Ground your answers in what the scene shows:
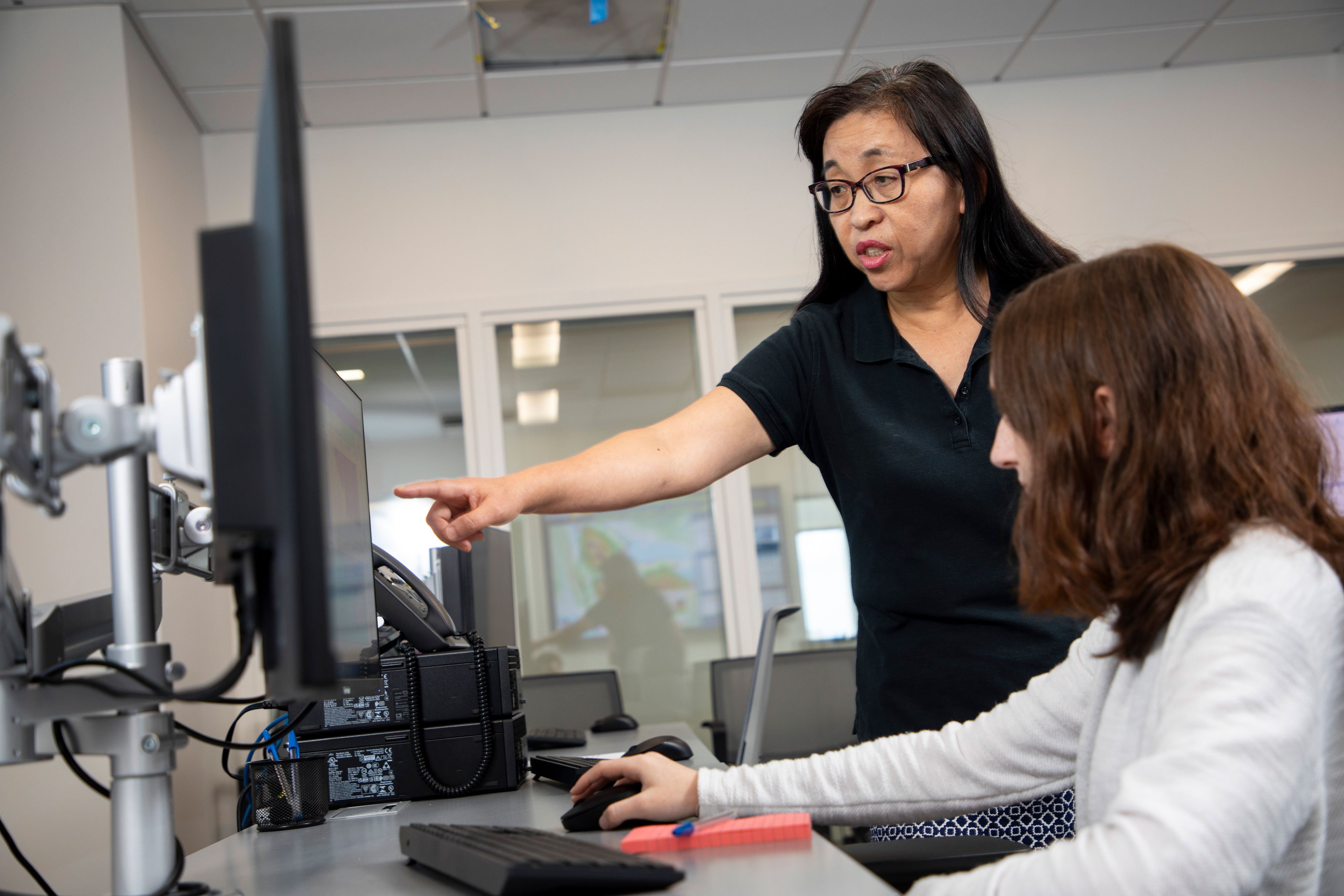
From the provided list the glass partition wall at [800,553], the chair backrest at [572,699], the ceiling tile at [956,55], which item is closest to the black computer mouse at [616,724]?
the chair backrest at [572,699]

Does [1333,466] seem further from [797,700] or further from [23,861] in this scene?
[797,700]

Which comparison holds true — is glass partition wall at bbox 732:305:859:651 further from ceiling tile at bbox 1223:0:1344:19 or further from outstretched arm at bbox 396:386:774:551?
outstretched arm at bbox 396:386:774:551

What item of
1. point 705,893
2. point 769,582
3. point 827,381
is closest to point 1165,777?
point 705,893

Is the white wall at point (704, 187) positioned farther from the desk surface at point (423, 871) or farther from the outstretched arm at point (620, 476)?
the desk surface at point (423, 871)

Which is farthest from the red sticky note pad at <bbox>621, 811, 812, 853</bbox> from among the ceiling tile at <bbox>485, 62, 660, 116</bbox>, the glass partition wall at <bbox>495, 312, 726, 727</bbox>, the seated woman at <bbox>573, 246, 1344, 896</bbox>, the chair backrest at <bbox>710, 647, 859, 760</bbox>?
the ceiling tile at <bbox>485, 62, 660, 116</bbox>

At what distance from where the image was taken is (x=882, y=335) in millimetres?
1430

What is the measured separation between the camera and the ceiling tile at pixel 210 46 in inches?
121

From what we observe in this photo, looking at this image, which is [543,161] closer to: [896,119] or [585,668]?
[585,668]

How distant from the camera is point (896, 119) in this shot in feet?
4.66

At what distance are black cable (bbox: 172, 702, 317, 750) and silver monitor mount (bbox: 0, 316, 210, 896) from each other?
0.04 m

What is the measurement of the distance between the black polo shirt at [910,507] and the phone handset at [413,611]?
557 mm

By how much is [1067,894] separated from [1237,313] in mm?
433

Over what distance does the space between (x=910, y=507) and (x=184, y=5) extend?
9.31 ft

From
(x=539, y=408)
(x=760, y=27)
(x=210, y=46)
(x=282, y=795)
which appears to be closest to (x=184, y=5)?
(x=210, y=46)
